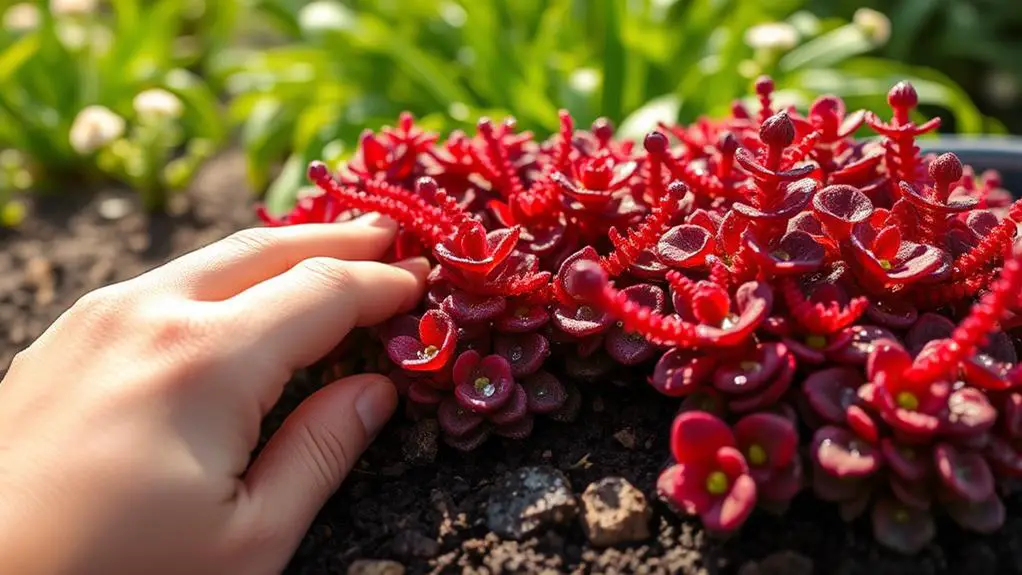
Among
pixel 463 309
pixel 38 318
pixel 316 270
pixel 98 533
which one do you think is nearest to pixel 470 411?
pixel 463 309

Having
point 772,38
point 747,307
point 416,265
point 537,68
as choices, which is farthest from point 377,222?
point 772,38

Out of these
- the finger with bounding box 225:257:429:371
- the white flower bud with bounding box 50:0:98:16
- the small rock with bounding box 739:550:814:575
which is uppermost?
the finger with bounding box 225:257:429:371

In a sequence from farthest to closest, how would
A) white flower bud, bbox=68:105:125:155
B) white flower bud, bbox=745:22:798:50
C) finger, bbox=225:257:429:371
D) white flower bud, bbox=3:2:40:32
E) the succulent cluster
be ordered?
white flower bud, bbox=3:2:40:32
white flower bud, bbox=68:105:125:155
white flower bud, bbox=745:22:798:50
finger, bbox=225:257:429:371
the succulent cluster

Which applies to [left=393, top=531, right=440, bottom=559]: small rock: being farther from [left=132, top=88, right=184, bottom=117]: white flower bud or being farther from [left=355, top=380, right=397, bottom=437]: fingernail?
[left=132, top=88, right=184, bottom=117]: white flower bud

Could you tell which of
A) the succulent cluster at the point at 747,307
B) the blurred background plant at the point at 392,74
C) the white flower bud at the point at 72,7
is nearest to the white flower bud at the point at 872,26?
the blurred background plant at the point at 392,74

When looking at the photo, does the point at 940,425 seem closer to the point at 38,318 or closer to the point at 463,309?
the point at 463,309

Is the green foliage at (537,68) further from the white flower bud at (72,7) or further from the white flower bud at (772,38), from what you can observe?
the white flower bud at (72,7)

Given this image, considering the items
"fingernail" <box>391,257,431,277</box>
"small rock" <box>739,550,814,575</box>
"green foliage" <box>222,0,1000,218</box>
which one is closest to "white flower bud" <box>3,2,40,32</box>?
"green foliage" <box>222,0,1000,218</box>
